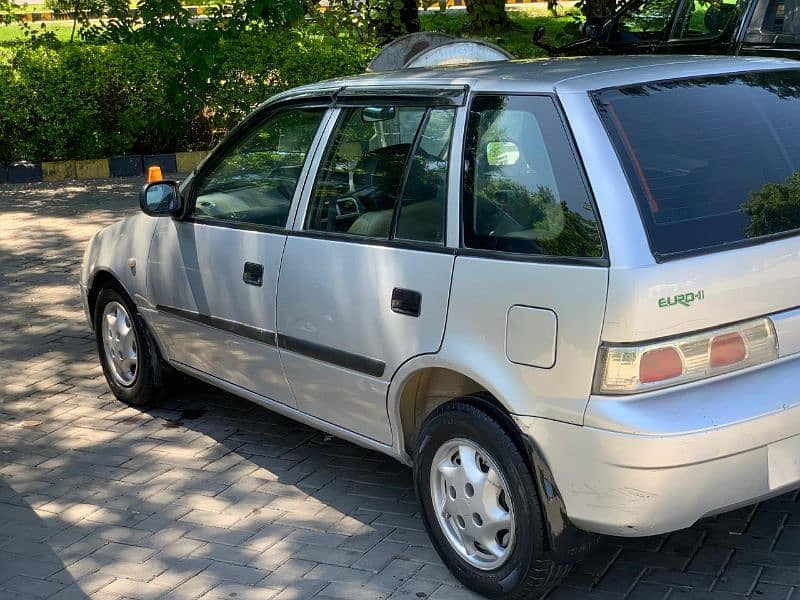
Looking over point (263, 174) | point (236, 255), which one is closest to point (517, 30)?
point (263, 174)

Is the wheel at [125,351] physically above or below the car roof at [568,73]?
below

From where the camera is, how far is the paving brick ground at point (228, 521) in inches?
159

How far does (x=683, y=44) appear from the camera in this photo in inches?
382

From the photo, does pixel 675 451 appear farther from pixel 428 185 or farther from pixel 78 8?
pixel 78 8

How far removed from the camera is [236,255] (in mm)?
4895

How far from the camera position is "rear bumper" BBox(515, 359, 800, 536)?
329cm

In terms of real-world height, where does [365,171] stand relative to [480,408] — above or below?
above

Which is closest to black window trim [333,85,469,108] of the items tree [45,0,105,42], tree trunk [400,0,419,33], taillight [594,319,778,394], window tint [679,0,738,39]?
taillight [594,319,778,394]

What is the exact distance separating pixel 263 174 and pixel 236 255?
1.38 ft

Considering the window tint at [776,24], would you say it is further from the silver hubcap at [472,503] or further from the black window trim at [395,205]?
the silver hubcap at [472,503]

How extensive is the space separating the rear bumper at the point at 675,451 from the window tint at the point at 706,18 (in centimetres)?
644

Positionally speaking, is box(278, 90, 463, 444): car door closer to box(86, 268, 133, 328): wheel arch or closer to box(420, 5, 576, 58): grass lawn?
box(86, 268, 133, 328): wheel arch

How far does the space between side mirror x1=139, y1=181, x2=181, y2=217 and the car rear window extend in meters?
2.44

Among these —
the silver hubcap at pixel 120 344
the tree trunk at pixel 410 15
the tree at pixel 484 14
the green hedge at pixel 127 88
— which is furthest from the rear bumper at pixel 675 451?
the tree at pixel 484 14
